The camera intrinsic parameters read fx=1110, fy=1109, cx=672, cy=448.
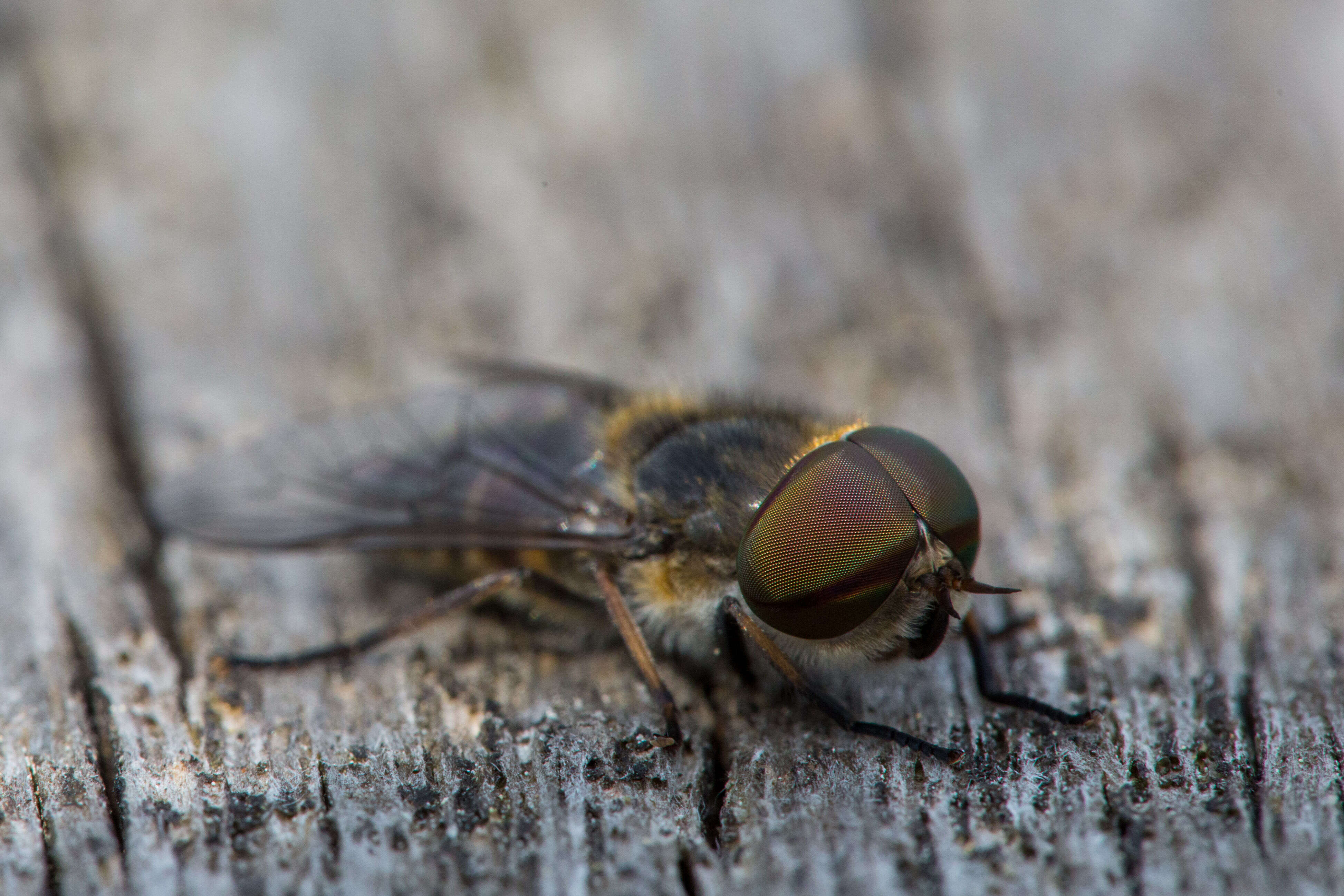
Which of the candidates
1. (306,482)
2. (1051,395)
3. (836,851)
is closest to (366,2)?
(306,482)

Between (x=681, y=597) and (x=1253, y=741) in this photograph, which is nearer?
(x=1253, y=741)

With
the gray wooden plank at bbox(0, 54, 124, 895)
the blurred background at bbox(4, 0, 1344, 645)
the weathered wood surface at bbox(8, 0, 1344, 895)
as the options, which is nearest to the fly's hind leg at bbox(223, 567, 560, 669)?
the weathered wood surface at bbox(8, 0, 1344, 895)

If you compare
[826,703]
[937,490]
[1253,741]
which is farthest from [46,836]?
[1253,741]

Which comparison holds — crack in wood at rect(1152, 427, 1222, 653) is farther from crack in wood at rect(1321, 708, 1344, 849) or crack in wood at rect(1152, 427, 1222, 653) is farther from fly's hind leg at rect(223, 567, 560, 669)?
fly's hind leg at rect(223, 567, 560, 669)

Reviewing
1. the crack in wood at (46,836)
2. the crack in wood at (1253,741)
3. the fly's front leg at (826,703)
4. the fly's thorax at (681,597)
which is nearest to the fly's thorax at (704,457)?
the fly's thorax at (681,597)

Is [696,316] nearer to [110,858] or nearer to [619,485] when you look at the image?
[619,485]

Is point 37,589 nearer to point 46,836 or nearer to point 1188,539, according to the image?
point 46,836
